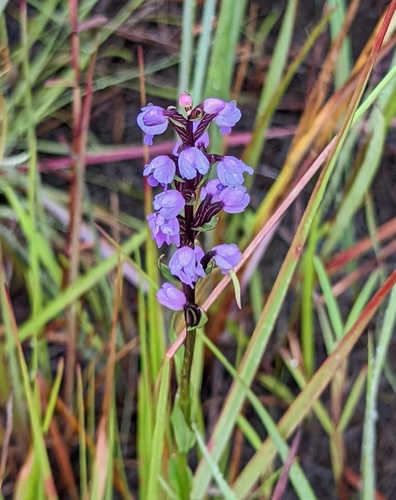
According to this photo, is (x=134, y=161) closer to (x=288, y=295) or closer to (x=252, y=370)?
(x=288, y=295)

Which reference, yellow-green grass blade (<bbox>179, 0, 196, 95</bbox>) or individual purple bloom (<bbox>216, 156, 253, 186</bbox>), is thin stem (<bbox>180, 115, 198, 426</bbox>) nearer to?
individual purple bloom (<bbox>216, 156, 253, 186</bbox>)

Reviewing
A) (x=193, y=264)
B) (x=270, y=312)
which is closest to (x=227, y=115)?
(x=193, y=264)

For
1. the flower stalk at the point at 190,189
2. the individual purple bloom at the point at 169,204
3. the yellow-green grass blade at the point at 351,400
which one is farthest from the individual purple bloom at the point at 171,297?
the yellow-green grass blade at the point at 351,400

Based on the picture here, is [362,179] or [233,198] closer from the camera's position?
[233,198]

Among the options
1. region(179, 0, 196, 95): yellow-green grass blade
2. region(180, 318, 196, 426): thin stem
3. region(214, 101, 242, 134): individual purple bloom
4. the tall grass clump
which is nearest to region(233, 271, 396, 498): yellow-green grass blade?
the tall grass clump

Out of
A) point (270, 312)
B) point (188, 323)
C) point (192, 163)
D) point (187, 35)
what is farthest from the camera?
point (187, 35)

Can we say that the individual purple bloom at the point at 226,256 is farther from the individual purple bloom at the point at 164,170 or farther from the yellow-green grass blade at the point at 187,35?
the yellow-green grass blade at the point at 187,35

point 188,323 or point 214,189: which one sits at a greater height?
point 214,189

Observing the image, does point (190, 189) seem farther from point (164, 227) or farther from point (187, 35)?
point (187, 35)
